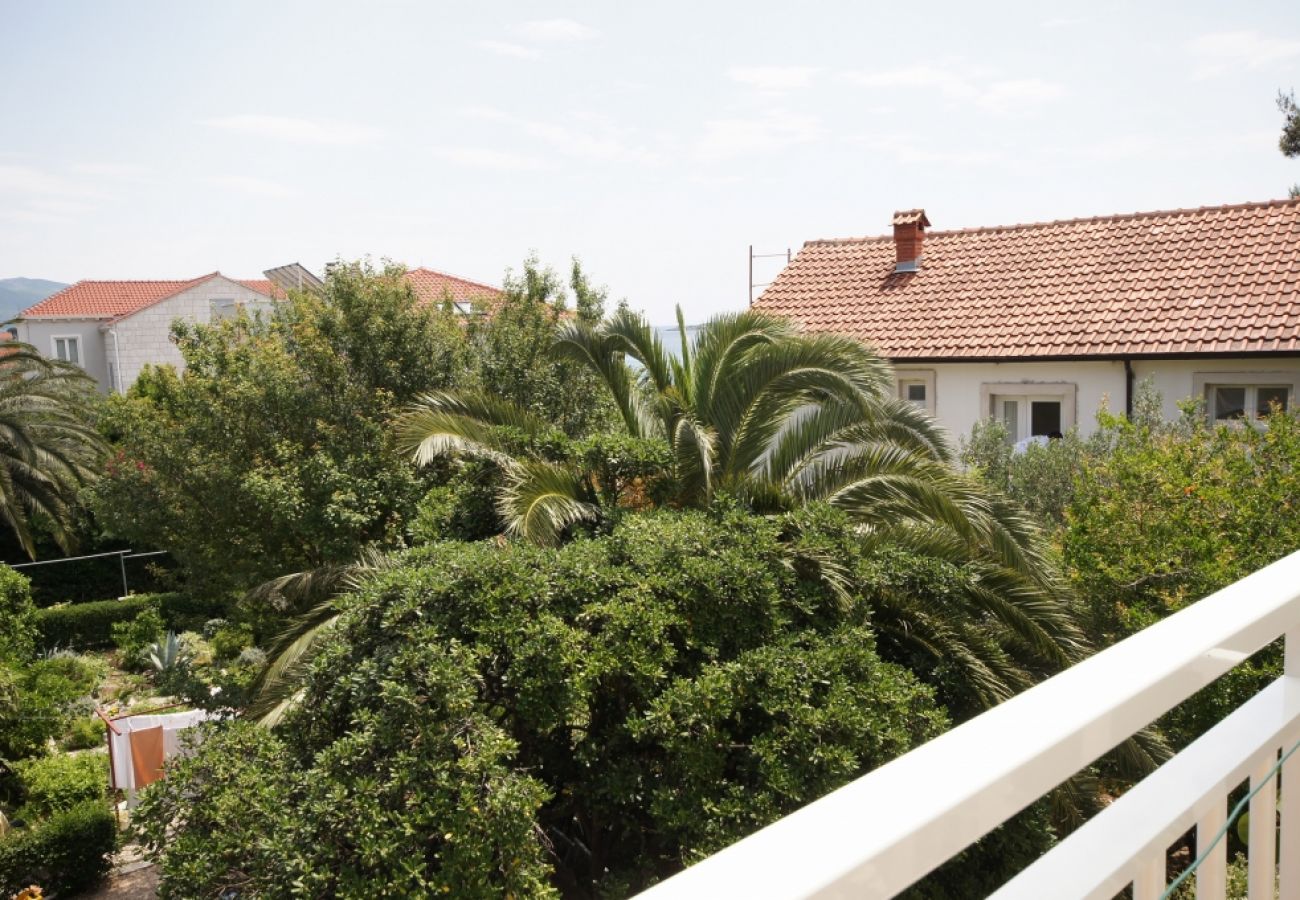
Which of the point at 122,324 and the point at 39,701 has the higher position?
the point at 122,324

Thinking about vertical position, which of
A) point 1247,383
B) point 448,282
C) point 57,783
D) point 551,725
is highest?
point 448,282

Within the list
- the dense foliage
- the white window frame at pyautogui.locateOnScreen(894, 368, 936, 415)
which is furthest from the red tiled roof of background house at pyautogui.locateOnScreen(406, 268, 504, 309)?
the dense foliage

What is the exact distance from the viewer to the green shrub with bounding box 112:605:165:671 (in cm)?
2095

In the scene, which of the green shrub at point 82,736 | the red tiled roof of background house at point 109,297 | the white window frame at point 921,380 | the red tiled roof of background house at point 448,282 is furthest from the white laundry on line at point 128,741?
the red tiled roof of background house at point 109,297

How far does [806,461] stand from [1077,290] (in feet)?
34.9

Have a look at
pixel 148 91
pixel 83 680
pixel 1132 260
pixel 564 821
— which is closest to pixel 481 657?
pixel 564 821

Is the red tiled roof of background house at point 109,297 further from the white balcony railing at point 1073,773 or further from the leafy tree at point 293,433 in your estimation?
the white balcony railing at point 1073,773

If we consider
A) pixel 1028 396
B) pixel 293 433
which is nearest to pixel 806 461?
pixel 293 433

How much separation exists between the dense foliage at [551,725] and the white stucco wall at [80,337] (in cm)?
4651

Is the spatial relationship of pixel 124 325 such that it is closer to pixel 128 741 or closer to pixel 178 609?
pixel 178 609

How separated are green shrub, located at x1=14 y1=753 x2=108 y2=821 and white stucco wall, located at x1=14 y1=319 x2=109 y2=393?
121 feet

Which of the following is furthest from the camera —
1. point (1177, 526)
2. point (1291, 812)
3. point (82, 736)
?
point (82, 736)

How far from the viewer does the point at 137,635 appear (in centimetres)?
2152

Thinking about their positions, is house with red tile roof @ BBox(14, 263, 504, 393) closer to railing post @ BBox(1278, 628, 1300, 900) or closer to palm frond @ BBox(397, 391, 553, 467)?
palm frond @ BBox(397, 391, 553, 467)
